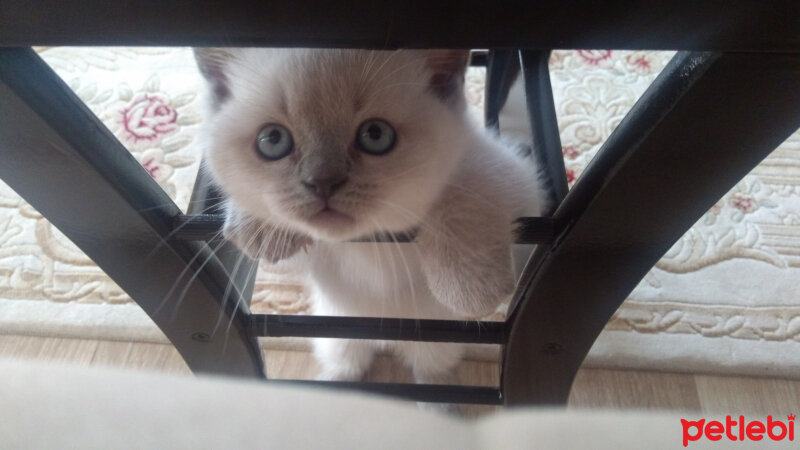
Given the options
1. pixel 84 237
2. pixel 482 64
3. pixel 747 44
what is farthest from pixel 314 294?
pixel 747 44

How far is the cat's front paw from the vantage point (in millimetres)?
621

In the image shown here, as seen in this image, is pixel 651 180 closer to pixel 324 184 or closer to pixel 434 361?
pixel 324 184

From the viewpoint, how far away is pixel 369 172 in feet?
1.79

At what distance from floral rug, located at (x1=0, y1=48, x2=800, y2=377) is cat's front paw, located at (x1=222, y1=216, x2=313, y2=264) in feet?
1.54

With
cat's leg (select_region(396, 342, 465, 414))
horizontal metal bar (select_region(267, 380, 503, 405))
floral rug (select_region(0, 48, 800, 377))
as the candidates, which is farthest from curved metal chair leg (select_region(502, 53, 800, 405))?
floral rug (select_region(0, 48, 800, 377))

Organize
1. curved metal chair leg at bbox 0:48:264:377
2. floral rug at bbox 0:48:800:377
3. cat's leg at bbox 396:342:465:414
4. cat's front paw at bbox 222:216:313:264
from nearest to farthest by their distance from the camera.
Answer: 1. curved metal chair leg at bbox 0:48:264:377
2. cat's front paw at bbox 222:216:313:264
3. cat's leg at bbox 396:342:465:414
4. floral rug at bbox 0:48:800:377

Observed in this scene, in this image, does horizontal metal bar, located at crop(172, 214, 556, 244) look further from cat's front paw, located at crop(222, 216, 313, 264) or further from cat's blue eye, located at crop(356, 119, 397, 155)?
cat's blue eye, located at crop(356, 119, 397, 155)

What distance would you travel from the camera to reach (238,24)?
31cm

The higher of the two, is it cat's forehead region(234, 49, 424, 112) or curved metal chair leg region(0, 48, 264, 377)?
cat's forehead region(234, 49, 424, 112)

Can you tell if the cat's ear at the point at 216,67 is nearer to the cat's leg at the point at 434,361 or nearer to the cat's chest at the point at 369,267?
the cat's chest at the point at 369,267

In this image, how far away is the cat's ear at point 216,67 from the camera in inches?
23.6

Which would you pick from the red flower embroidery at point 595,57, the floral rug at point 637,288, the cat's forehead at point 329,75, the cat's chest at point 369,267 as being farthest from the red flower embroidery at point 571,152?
the cat's forehead at point 329,75

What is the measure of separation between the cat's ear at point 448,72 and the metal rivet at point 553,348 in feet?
1.00

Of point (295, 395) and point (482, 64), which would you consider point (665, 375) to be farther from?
point (295, 395)
